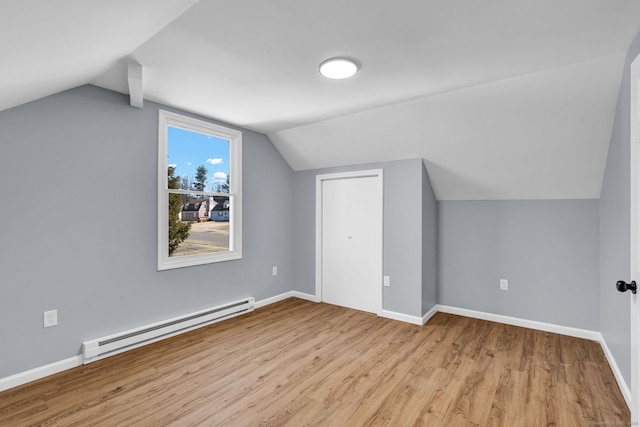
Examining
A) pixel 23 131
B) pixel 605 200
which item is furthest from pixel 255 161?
Answer: pixel 605 200

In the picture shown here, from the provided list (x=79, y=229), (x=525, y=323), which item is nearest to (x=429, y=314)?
(x=525, y=323)

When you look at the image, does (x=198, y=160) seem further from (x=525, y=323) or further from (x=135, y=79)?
(x=525, y=323)

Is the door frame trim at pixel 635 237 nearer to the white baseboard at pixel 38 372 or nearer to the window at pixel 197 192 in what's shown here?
the window at pixel 197 192

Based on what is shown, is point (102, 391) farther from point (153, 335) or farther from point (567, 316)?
point (567, 316)

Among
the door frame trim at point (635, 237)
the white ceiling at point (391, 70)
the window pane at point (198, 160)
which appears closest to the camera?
the door frame trim at point (635, 237)

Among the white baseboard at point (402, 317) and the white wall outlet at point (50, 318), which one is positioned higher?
the white wall outlet at point (50, 318)

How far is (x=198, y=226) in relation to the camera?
3441mm

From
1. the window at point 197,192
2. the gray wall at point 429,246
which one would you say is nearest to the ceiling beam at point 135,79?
the window at point 197,192

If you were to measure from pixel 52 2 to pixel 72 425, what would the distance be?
2.16 m

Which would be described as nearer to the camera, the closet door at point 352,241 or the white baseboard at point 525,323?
the white baseboard at point 525,323

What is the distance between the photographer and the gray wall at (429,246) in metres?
3.44

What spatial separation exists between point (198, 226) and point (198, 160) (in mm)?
740

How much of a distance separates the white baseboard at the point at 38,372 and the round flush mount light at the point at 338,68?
Result: 117 inches

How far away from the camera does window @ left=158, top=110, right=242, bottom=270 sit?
304 centimetres
